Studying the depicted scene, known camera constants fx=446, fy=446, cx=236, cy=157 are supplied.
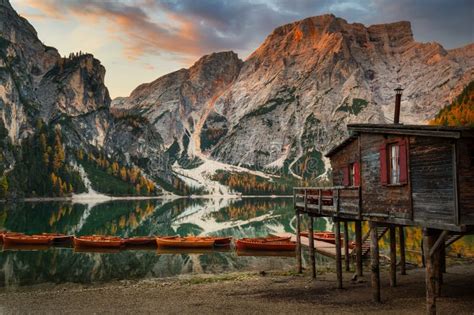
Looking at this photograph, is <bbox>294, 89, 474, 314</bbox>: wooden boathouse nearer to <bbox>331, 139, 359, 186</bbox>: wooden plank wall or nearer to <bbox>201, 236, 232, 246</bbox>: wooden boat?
<bbox>331, 139, 359, 186</bbox>: wooden plank wall

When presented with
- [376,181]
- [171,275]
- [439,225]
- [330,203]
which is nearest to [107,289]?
[171,275]

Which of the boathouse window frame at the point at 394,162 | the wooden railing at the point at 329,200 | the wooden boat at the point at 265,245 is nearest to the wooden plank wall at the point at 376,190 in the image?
the boathouse window frame at the point at 394,162

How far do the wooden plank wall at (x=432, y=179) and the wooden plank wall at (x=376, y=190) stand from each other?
30.4 inches

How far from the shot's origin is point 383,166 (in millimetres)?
24562

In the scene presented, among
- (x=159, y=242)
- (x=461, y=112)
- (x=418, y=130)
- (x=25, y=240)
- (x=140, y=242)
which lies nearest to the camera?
(x=418, y=130)

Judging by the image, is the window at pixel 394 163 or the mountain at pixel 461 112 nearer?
the window at pixel 394 163

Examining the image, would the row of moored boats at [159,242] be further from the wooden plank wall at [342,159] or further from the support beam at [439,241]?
the support beam at [439,241]

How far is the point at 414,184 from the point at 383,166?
2.77 m

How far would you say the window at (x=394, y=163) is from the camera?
2344cm

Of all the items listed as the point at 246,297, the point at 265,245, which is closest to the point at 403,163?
the point at 246,297

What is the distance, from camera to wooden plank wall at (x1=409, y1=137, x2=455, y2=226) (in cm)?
1995

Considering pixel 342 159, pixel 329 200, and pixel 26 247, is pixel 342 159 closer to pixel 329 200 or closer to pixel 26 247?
pixel 329 200

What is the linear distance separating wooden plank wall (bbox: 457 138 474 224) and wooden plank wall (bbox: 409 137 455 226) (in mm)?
355

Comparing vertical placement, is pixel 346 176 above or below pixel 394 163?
below
